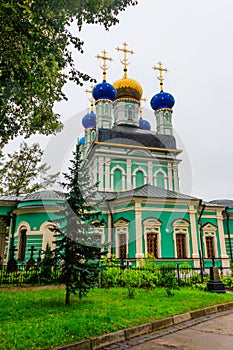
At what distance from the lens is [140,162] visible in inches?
953

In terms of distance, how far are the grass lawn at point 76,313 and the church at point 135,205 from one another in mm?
2565

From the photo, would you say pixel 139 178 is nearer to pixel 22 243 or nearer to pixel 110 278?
pixel 22 243

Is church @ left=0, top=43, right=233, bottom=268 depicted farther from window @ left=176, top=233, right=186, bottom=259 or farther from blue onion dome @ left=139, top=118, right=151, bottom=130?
blue onion dome @ left=139, top=118, right=151, bottom=130

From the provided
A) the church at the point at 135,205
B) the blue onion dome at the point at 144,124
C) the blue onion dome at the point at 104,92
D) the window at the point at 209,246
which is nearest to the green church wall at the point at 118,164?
the church at the point at 135,205

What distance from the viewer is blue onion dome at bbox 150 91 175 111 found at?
2739 centimetres

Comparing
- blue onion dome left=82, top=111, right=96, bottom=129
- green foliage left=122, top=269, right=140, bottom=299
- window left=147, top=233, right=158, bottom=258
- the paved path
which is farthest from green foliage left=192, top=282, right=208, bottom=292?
blue onion dome left=82, top=111, right=96, bottom=129

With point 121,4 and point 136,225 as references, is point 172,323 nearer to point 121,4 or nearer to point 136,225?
point 121,4

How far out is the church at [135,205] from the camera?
1619cm

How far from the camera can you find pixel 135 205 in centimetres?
1614

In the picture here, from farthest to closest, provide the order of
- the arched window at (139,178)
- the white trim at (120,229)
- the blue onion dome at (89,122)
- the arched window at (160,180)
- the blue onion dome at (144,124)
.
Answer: the blue onion dome at (144,124)
the blue onion dome at (89,122)
the arched window at (160,180)
the arched window at (139,178)
the white trim at (120,229)

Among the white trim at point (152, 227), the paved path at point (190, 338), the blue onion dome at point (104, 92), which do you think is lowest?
the paved path at point (190, 338)

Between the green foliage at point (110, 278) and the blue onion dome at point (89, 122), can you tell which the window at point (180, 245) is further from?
the blue onion dome at point (89, 122)

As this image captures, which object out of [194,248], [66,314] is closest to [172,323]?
[66,314]

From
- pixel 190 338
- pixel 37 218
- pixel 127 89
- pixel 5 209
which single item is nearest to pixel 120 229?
pixel 37 218
